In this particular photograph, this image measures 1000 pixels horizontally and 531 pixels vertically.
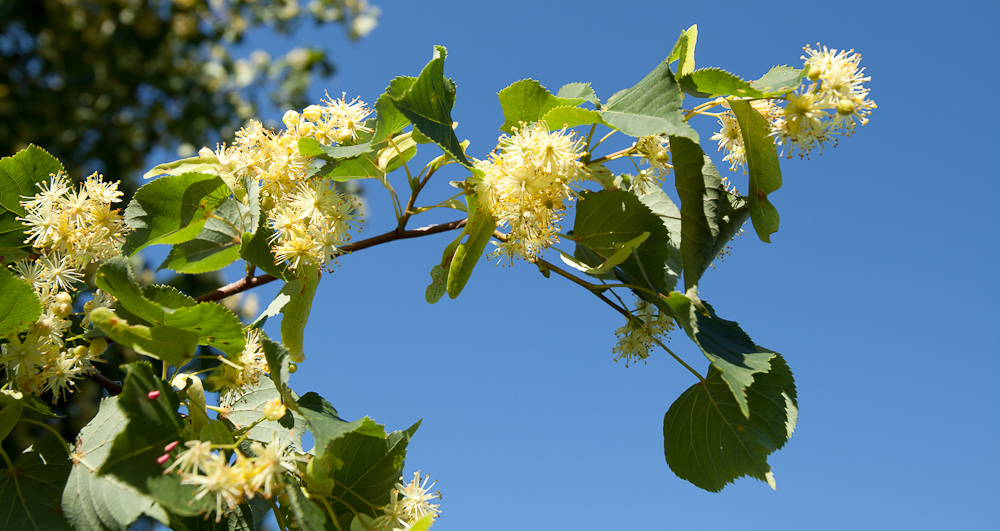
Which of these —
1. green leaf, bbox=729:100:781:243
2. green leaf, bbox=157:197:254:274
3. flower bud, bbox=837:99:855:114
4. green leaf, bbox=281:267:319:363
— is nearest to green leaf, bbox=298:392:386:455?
green leaf, bbox=281:267:319:363

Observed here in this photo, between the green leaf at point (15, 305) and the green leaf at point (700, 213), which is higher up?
the green leaf at point (700, 213)

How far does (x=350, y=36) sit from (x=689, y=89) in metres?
4.98

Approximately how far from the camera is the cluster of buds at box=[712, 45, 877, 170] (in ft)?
4.25

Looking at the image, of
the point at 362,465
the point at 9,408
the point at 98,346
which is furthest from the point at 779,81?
the point at 9,408

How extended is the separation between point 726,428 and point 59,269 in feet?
4.63

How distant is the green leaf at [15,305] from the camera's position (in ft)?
3.96

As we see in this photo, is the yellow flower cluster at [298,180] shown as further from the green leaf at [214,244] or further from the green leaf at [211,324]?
the green leaf at [211,324]

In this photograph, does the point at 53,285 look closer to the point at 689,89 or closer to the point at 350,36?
the point at 689,89

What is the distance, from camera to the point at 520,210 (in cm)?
129

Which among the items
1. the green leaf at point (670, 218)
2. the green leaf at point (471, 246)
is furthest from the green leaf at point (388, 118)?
the green leaf at point (670, 218)

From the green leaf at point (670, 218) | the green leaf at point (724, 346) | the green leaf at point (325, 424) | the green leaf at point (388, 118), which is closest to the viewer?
the green leaf at point (325, 424)

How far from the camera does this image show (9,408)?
4.13 feet

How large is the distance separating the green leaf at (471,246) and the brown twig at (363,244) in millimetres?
118

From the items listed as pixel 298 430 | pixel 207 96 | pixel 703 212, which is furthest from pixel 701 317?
pixel 207 96
